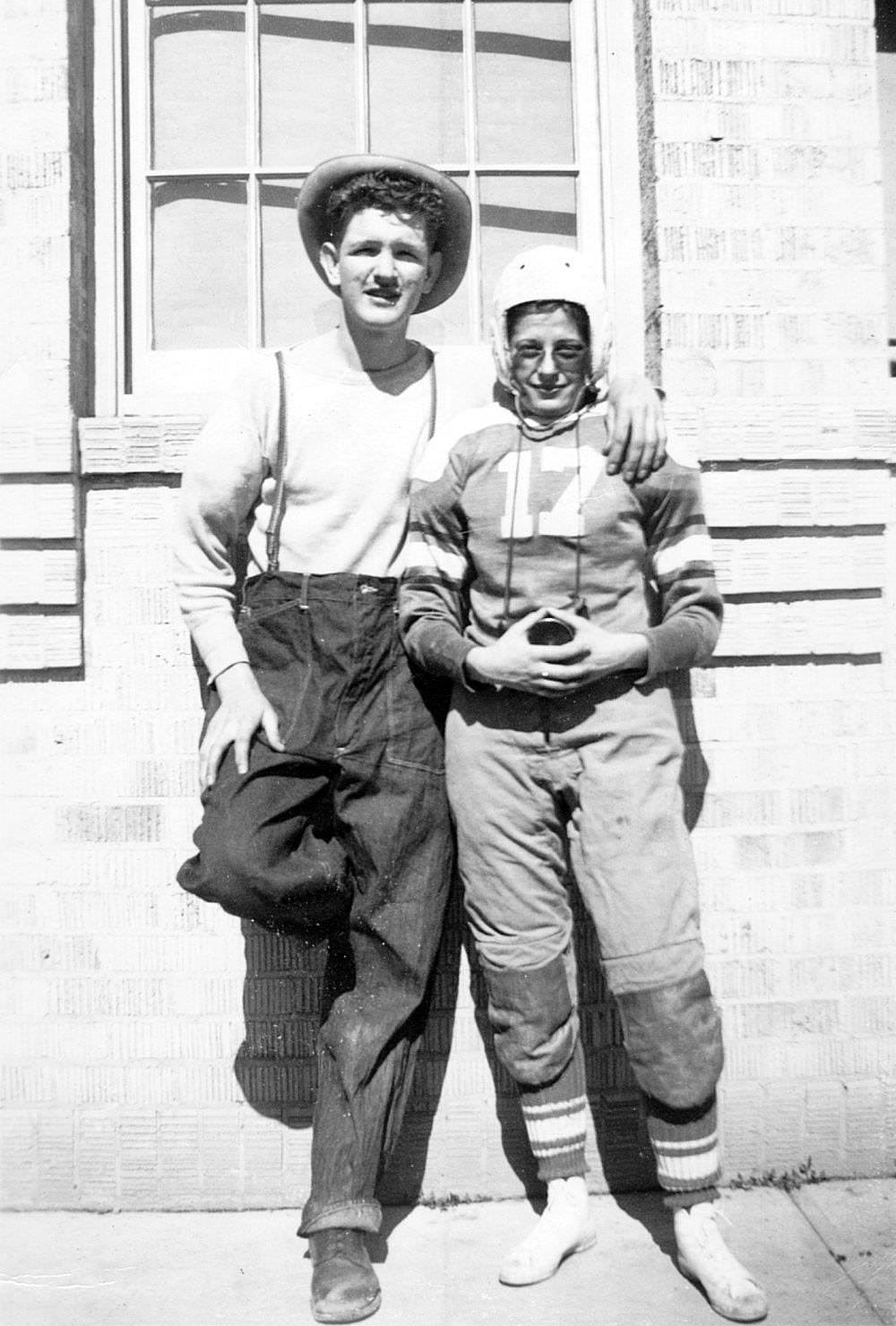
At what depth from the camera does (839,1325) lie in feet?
8.25

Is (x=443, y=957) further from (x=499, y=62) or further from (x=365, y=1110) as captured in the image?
(x=499, y=62)

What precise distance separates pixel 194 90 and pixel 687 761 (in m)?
2.27

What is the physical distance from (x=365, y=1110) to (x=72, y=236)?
225 centimetres

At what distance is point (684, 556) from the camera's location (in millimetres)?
2668

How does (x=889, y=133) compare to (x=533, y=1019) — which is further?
(x=889, y=133)

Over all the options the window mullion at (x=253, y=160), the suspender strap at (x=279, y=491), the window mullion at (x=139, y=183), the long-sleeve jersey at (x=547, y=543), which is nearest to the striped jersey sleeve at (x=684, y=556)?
the long-sleeve jersey at (x=547, y=543)

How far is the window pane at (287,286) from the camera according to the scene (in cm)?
335

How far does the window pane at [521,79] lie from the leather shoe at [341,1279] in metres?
2.79

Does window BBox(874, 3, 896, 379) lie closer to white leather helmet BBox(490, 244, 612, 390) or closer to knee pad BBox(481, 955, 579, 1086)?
white leather helmet BBox(490, 244, 612, 390)

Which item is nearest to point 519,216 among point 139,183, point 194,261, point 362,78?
point 362,78

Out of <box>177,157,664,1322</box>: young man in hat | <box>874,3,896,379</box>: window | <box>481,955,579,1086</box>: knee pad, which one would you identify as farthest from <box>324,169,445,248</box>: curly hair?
<box>481,955,579,1086</box>: knee pad

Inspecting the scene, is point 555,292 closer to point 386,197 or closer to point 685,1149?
point 386,197

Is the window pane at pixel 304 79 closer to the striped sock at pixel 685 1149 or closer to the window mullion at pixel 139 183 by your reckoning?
the window mullion at pixel 139 183

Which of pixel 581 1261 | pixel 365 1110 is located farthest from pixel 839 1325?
pixel 365 1110
